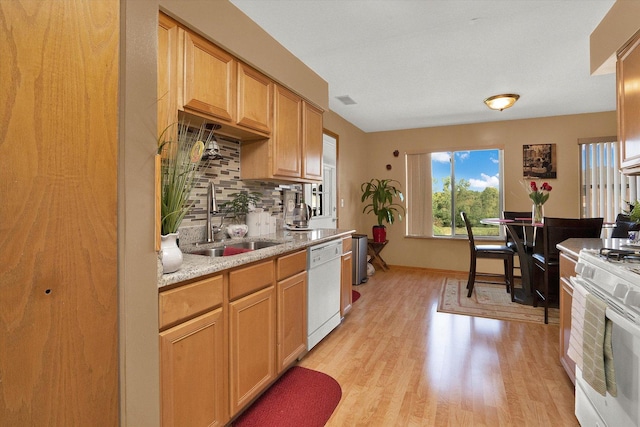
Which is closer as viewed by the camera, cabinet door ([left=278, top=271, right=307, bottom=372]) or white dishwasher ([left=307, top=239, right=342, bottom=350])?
cabinet door ([left=278, top=271, right=307, bottom=372])

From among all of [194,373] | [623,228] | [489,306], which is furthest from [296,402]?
[623,228]

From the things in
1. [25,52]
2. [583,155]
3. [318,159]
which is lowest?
Answer: [25,52]

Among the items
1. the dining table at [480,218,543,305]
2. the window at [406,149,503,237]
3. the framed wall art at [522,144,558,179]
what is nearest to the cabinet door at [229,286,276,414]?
the dining table at [480,218,543,305]

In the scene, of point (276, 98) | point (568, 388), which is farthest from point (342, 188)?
point (568, 388)

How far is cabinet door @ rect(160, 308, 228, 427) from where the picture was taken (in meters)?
1.25

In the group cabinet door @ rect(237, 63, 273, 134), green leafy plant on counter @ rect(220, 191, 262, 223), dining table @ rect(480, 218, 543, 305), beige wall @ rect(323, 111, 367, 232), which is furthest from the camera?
beige wall @ rect(323, 111, 367, 232)

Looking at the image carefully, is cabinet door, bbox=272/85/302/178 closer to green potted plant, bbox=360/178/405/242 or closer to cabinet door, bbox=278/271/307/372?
cabinet door, bbox=278/271/307/372

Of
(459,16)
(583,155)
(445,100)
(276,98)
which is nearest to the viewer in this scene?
(459,16)

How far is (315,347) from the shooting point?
8.59 ft

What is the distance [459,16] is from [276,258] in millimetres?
2115

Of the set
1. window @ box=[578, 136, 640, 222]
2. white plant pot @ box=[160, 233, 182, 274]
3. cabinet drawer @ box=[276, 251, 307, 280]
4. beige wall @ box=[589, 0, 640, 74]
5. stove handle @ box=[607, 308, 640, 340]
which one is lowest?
stove handle @ box=[607, 308, 640, 340]

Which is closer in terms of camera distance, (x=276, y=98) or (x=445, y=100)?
(x=276, y=98)

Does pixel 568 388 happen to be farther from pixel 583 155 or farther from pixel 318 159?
pixel 583 155

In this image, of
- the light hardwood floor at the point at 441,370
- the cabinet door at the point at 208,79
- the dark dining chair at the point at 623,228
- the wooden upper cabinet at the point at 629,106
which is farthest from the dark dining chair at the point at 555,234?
the cabinet door at the point at 208,79
